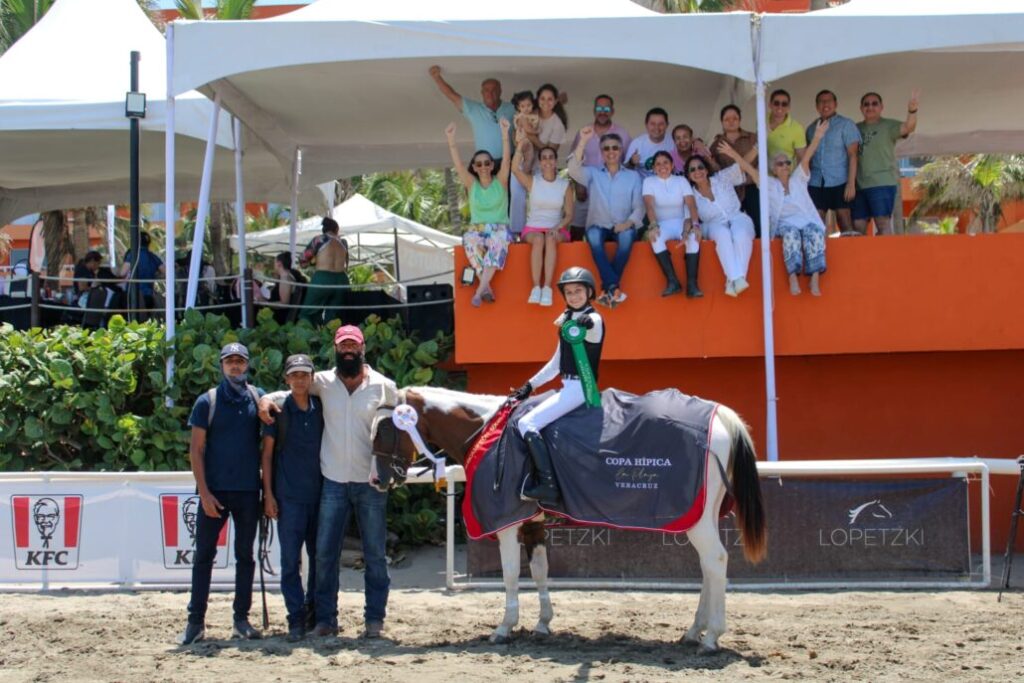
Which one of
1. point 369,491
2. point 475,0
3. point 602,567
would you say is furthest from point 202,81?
point 602,567

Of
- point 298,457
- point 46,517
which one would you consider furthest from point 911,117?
point 46,517

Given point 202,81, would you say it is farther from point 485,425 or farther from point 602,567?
point 602,567

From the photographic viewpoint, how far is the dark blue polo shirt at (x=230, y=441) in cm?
783

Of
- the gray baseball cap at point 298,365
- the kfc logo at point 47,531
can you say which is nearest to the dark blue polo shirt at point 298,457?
the gray baseball cap at point 298,365

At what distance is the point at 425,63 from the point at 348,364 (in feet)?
17.5

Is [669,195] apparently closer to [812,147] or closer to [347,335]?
→ [812,147]

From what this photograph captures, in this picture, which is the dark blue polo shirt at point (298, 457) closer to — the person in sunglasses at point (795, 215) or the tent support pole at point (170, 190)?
the tent support pole at point (170, 190)

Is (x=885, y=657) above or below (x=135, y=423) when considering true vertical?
below

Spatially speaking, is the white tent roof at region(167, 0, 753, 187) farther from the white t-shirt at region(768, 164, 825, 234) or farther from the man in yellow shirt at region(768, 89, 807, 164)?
the white t-shirt at region(768, 164, 825, 234)

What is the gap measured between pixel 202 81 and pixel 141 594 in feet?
15.3

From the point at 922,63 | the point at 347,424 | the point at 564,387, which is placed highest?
the point at 922,63

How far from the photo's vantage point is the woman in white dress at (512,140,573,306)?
11023mm

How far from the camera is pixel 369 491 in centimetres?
805

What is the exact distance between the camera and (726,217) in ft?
36.5
